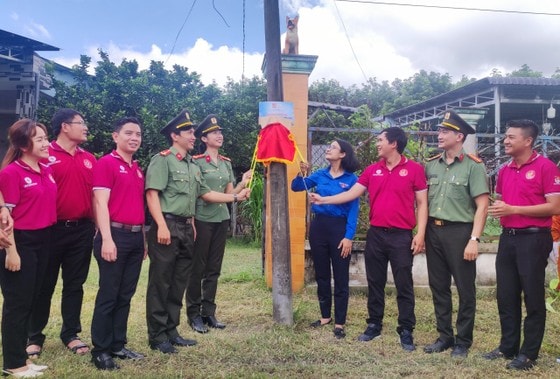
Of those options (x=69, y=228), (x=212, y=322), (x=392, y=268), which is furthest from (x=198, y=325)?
(x=392, y=268)

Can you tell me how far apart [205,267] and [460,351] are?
235 centimetres

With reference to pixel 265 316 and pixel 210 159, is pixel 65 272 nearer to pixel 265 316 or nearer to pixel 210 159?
pixel 210 159

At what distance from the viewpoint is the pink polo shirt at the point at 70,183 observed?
141 inches

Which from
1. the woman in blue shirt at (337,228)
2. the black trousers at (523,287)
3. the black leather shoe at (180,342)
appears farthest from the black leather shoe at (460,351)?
the black leather shoe at (180,342)

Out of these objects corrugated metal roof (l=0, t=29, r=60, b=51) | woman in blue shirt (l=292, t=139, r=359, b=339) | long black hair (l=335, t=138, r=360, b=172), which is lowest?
woman in blue shirt (l=292, t=139, r=359, b=339)

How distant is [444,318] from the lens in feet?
13.0

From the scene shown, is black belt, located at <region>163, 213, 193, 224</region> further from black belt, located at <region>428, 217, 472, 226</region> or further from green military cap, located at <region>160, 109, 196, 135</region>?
black belt, located at <region>428, 217, 472, 226</region>

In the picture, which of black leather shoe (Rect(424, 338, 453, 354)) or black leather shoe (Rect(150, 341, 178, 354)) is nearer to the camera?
black leather shoe (Rect(150, 341, 178, 354))

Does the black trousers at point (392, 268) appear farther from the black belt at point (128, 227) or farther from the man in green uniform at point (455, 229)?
the black belt at point (128, 227)

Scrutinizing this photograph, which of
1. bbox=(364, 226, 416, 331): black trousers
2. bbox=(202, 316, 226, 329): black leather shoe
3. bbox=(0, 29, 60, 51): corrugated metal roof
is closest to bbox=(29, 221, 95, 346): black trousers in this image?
bbox=(202, 316, 226, 329): black leather shoe

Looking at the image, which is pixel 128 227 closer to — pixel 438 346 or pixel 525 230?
pixel 438 346

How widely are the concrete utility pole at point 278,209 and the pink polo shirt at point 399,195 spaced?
87 cm

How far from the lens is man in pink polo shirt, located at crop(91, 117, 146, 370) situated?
11.1 feet

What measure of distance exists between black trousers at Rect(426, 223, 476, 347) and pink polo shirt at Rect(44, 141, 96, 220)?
2.80 meters
